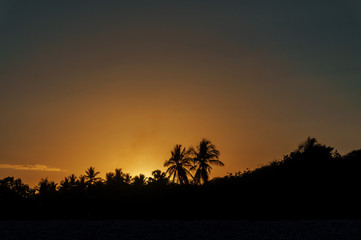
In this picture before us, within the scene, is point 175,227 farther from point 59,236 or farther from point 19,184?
point 19,184

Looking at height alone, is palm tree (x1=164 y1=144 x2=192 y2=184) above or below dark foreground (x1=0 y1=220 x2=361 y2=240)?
above

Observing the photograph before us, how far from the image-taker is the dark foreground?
41.5ft

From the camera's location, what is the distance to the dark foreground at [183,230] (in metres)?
12.7

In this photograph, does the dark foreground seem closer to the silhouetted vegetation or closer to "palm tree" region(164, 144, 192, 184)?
the silhouetted vegetation

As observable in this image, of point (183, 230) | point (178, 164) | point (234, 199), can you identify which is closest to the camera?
point (183, 230)

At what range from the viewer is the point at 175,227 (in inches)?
533

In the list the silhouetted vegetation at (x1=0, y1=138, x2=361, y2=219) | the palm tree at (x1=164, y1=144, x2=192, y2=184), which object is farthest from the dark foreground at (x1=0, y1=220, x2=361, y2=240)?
the palm tree at (x1=164, y1=144, x2=192, y2=184)

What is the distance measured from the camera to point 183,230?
43.5ft

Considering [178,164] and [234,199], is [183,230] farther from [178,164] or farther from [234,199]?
[178,164]

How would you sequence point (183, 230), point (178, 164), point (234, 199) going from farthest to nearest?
point (178, 164), point (234, 199), point (183, 230)

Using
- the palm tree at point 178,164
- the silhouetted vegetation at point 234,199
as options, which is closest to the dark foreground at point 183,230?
the silhouetted vegetation at point 234,199

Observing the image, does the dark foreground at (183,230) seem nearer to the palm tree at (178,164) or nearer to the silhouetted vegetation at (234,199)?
the silhouetted vegetation at (234,199)

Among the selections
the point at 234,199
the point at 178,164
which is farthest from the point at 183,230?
the point at 178,164

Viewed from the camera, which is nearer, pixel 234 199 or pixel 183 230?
pixel 183 230
